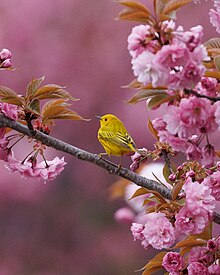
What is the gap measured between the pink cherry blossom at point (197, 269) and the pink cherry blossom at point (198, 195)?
0.09 meters

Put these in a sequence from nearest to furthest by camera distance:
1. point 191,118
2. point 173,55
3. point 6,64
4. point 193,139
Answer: point 173,55 < point 191,118 < point 193,139 < point 6,64

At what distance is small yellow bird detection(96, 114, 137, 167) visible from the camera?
137 cm

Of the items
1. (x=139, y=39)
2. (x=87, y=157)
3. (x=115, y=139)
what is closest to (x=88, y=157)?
(x=87, y=157)

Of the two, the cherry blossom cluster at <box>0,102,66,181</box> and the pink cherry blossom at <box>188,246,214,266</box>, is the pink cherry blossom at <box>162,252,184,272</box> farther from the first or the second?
the cherry blossom cluster at <box>0,102,66,181</box>

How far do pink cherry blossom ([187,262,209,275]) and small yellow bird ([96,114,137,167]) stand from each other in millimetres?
248

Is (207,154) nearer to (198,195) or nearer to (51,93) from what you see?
(198,195)

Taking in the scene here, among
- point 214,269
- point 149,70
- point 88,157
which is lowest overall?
point 214,269

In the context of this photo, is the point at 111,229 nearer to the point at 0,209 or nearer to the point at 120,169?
the point at 0,209

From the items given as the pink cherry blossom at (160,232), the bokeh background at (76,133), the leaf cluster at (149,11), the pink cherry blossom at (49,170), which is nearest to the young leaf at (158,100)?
the leaf cluster at (149,11)

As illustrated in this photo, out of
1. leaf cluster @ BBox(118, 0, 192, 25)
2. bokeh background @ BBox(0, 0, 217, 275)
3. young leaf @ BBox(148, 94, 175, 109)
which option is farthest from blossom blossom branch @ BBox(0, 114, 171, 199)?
bokeh background @ BBox(0, 0, 217, 275)

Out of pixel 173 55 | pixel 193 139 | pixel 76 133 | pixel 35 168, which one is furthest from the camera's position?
pixel 76 133

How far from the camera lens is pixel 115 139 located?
4.53ft

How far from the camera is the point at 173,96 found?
3.65 feet

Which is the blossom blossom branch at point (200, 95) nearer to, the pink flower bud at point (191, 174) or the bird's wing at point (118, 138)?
the pink flower bud at point (191, 174)
